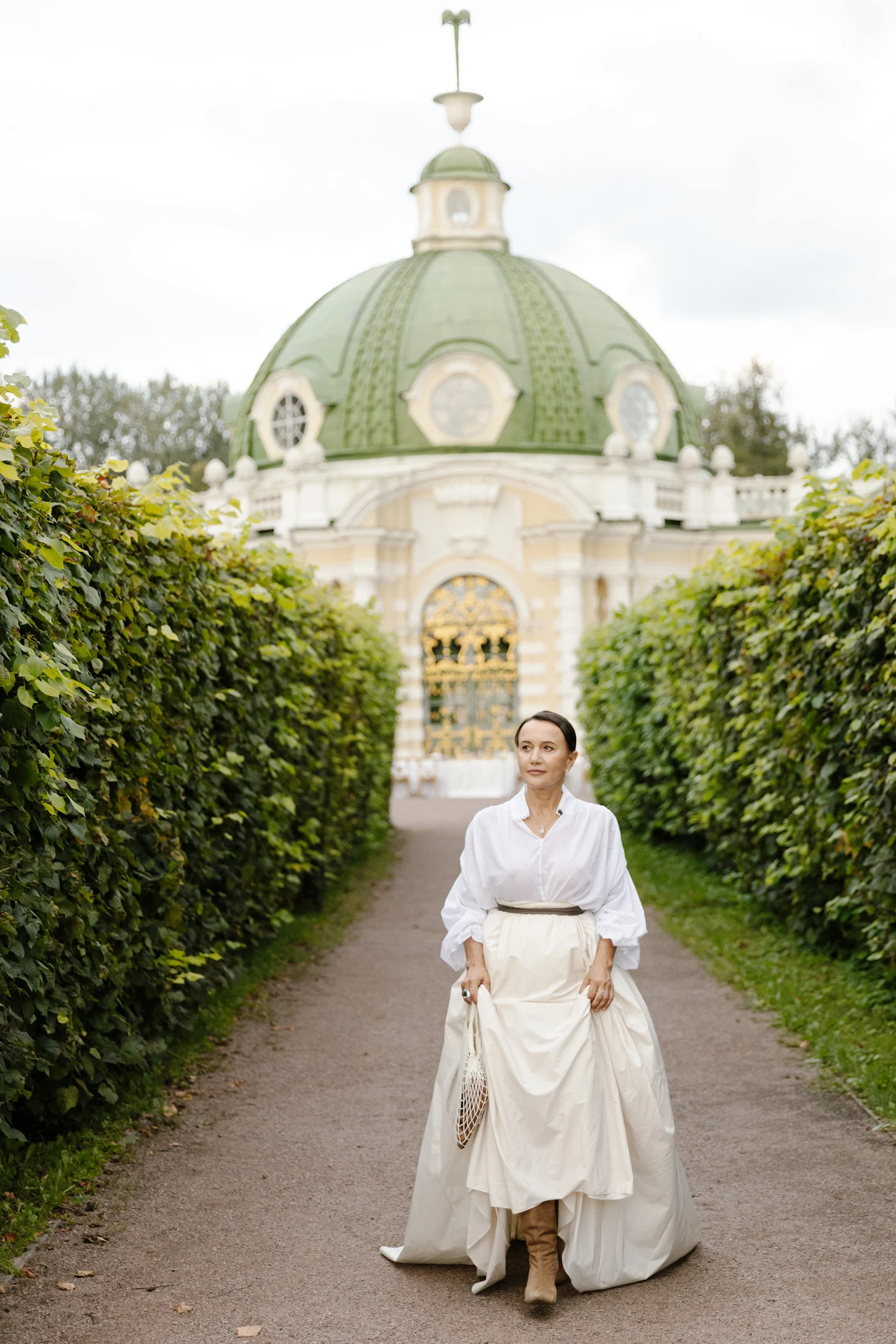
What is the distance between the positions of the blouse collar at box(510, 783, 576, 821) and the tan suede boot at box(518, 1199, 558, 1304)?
1.14 meters

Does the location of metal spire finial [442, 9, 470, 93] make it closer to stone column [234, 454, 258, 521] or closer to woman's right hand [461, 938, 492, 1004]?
stone column [234, 454, 258, 521]

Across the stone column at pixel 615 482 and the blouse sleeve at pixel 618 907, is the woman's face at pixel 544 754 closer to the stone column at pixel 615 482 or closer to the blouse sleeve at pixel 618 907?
the blouse sleeve at pixel 618 907

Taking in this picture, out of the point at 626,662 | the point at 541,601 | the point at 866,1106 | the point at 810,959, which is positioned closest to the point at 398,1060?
the point at 866,1106

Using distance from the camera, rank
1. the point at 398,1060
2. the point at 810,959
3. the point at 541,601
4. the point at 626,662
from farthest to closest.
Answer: the point at 541,601 < the point at 626,662 < the point at 810,959 < the point at 398,1060

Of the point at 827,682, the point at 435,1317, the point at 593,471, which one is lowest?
the point at 435,1317

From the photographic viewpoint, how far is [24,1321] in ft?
14.1

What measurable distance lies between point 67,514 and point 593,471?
26745mm

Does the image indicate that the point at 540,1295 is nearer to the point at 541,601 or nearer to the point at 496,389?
the point at 541,601

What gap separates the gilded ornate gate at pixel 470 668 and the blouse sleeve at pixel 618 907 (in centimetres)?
2626

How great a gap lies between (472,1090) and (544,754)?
104 cm

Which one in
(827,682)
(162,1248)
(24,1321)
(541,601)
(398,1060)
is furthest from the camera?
(541,601)

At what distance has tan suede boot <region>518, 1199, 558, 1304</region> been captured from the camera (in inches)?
172

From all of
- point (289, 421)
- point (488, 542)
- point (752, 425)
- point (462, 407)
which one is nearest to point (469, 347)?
point (462, 407)

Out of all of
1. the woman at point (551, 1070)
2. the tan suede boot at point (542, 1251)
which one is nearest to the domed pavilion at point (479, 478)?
the woman at point (551, 1070)
